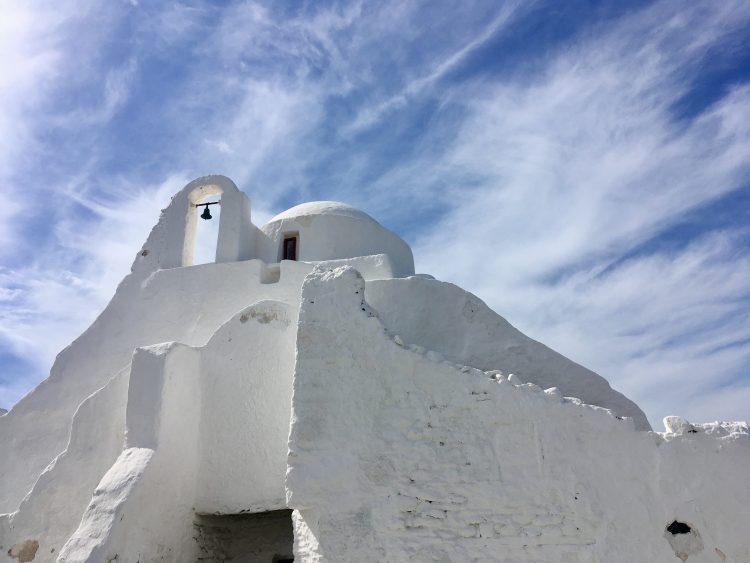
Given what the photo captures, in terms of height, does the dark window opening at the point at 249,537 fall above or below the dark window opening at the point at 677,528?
above

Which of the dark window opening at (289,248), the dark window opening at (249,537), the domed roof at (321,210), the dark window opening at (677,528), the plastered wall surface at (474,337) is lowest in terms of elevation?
the dark window opening at (677,528)

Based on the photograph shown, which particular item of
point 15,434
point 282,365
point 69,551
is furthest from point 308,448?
point 15,434

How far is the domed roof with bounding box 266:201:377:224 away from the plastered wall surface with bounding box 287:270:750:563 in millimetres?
5934

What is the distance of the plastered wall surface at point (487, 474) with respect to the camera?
6.21 meters

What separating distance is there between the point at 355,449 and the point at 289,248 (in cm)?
625

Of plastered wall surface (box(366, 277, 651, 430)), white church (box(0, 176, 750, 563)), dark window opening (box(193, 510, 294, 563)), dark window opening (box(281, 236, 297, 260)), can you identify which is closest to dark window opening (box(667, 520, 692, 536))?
white church (box(0, 176, 750, 563))

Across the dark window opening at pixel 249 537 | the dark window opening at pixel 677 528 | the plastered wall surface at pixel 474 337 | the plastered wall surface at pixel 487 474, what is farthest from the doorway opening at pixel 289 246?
the dark window opening at pixel 677 528

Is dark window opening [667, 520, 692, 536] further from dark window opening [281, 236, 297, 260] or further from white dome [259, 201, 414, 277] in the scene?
dark window opening [281, 236, 297, 260]

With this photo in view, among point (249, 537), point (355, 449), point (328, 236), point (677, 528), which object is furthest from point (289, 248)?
point (677, 528)

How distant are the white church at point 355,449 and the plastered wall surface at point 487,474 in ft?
0.05

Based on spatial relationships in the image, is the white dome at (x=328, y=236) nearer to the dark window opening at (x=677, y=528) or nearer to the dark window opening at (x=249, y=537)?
the dark window opening at (x=249, y=537)

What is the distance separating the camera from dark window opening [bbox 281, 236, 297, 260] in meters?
12.2

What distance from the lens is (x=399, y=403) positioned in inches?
269

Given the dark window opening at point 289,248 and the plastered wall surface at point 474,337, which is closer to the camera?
the plastered wall surface at point 474,337
